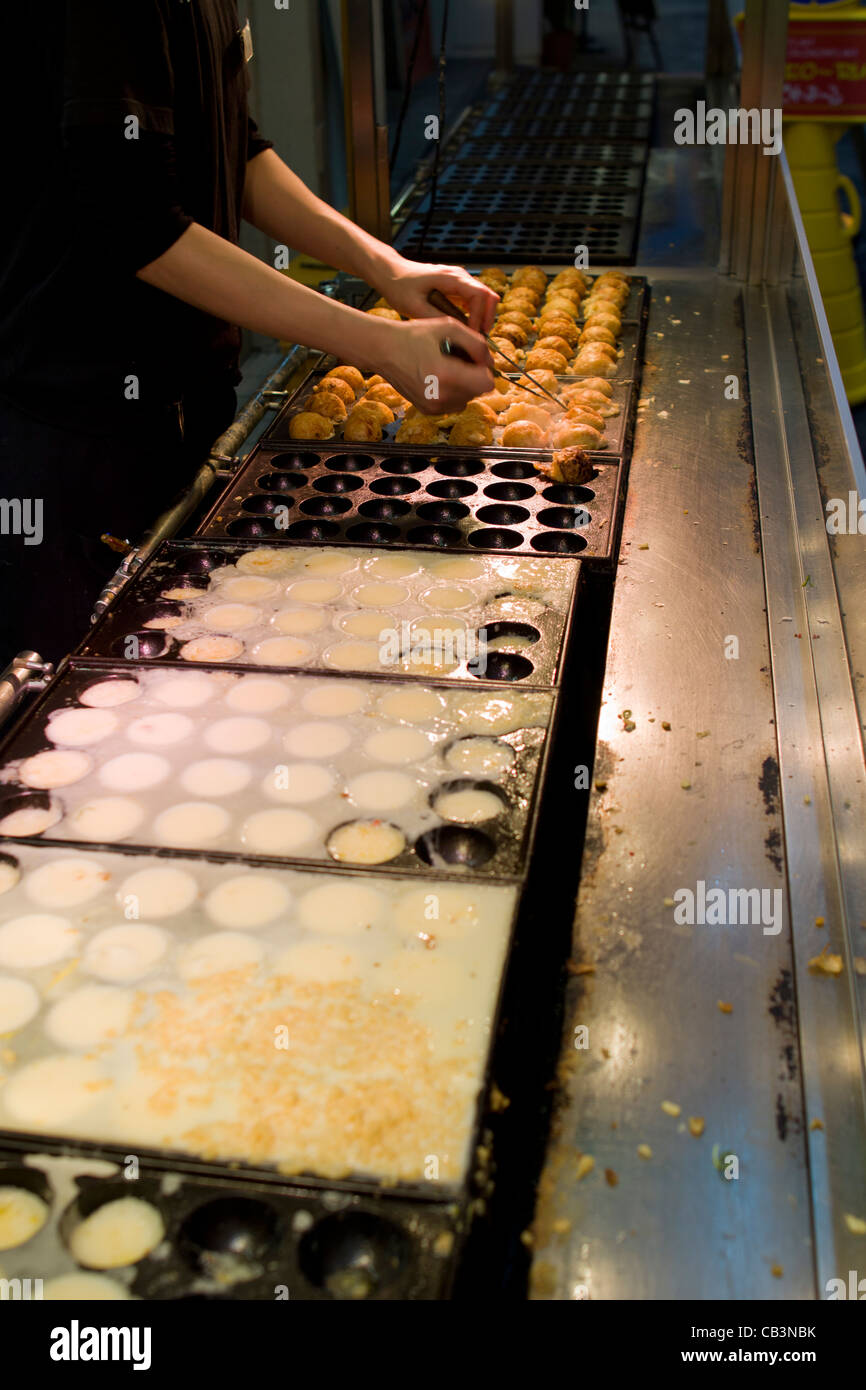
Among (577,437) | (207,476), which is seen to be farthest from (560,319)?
(207,476)

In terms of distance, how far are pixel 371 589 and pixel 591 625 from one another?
37cm

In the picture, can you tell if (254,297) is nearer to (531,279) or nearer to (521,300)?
(521,300)

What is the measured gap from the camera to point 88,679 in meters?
1.64

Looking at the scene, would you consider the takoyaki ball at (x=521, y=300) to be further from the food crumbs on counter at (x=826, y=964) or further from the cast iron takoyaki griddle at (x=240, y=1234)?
the cast iron takoyaki griddle at (x=240, y=1234)

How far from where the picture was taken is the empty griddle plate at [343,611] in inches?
66.4

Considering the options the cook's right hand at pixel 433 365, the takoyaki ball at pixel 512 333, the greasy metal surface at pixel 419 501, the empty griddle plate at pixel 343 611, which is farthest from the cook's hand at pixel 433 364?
the takoyaki ball at pixel 512 333

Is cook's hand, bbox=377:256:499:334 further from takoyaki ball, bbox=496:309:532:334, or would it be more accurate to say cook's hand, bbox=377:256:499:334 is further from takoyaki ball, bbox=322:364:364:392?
takoyaki ball, bbox=496:309:532:334

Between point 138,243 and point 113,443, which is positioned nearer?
point 138,243

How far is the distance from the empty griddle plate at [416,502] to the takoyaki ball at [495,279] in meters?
1.03

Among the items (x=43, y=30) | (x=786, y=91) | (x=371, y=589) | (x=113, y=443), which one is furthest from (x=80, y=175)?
(x=786, y=91)

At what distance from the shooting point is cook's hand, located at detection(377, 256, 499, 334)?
2324 mm

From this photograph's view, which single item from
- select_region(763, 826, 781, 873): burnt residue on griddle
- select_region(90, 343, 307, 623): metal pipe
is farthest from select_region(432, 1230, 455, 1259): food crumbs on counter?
select_region(90, 343, 307, 623): metal pipe

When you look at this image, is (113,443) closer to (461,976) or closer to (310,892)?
(310,892)

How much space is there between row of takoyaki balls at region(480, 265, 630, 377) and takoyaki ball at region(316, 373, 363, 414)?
0.34 metres
